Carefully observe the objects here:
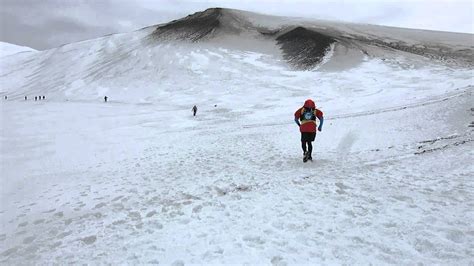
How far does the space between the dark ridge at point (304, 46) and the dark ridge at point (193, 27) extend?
17712 mm

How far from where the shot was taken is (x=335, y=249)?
584 cm

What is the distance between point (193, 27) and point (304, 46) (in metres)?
30.1

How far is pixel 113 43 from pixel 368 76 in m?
63.2

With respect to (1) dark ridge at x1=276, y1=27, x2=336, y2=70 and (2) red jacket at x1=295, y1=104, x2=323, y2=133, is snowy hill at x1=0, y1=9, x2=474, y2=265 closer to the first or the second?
(2) red jacket at x1=295, y1=104, x2=323, y2=133

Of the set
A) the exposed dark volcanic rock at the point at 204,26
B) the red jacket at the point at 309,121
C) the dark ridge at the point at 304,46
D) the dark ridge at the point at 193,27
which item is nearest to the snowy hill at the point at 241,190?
the red jacket at the point at 309,121

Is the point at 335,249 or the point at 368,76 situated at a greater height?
the point at 368,76

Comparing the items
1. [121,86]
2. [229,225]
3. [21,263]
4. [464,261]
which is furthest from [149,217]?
[121,86]

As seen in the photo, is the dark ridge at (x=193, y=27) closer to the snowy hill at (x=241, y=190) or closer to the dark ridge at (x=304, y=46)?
the dark ridge at (x=304, y=46)

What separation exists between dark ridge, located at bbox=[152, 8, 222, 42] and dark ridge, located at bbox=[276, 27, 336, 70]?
697 inches

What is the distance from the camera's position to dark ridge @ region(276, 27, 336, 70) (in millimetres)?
61062

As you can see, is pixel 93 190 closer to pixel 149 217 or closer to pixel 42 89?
pixel 149 217

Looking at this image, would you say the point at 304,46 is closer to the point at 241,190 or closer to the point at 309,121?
the point at 309,121

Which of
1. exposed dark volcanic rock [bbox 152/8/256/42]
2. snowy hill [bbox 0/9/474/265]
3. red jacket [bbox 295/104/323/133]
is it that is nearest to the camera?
snowy hill [bbox 0/9/474/265]

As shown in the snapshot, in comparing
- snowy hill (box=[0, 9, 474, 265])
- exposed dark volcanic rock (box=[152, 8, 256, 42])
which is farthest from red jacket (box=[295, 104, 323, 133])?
exposed dark volcanic rock (box=[152, 8, 256, 42])
